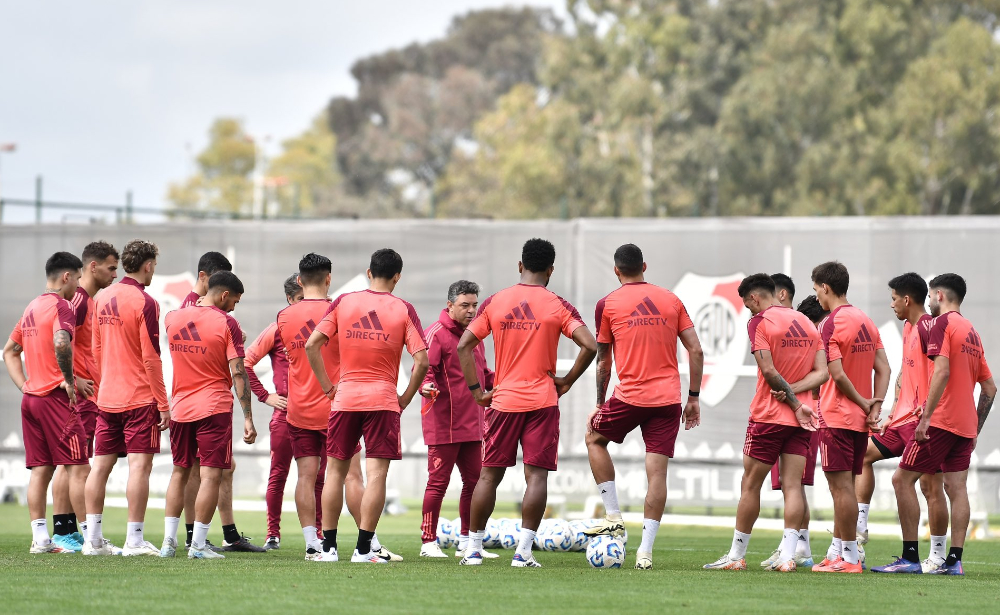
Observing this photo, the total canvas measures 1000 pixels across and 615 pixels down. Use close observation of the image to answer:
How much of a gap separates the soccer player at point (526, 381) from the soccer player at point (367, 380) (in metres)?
0.46

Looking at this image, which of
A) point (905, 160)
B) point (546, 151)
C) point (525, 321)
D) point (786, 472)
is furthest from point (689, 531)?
point (546, 151)

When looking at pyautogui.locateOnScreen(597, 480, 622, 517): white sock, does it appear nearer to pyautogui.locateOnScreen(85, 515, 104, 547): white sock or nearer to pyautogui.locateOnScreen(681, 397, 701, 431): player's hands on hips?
pyautogui.locateOnScreen(681, 397, 701, 431): player's hands on hips

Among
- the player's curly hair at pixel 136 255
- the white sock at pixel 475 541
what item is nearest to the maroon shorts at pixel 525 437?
the white sock at pixel 475 541

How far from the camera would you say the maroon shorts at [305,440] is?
9062mm

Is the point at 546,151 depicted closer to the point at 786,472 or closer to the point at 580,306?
the point at 580,306

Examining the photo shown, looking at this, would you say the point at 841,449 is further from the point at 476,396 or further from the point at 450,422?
the point at 450,422

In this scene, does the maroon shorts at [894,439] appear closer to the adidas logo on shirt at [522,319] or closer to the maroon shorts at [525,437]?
the maroon shorts at [525,437]

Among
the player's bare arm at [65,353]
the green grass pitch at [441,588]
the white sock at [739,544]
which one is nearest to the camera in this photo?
the green grass pitch at [441,588]

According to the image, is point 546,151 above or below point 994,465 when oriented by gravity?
above

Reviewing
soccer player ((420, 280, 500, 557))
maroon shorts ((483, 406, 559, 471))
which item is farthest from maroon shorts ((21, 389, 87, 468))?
maroon shorts ((483, 406, 559, 471))

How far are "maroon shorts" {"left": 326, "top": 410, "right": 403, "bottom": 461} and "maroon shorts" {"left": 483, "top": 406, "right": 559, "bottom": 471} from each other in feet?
2.16

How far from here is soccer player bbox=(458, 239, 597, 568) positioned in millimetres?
8250

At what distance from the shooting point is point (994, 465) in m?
12.9

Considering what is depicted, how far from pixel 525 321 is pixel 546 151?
35.7 metres
